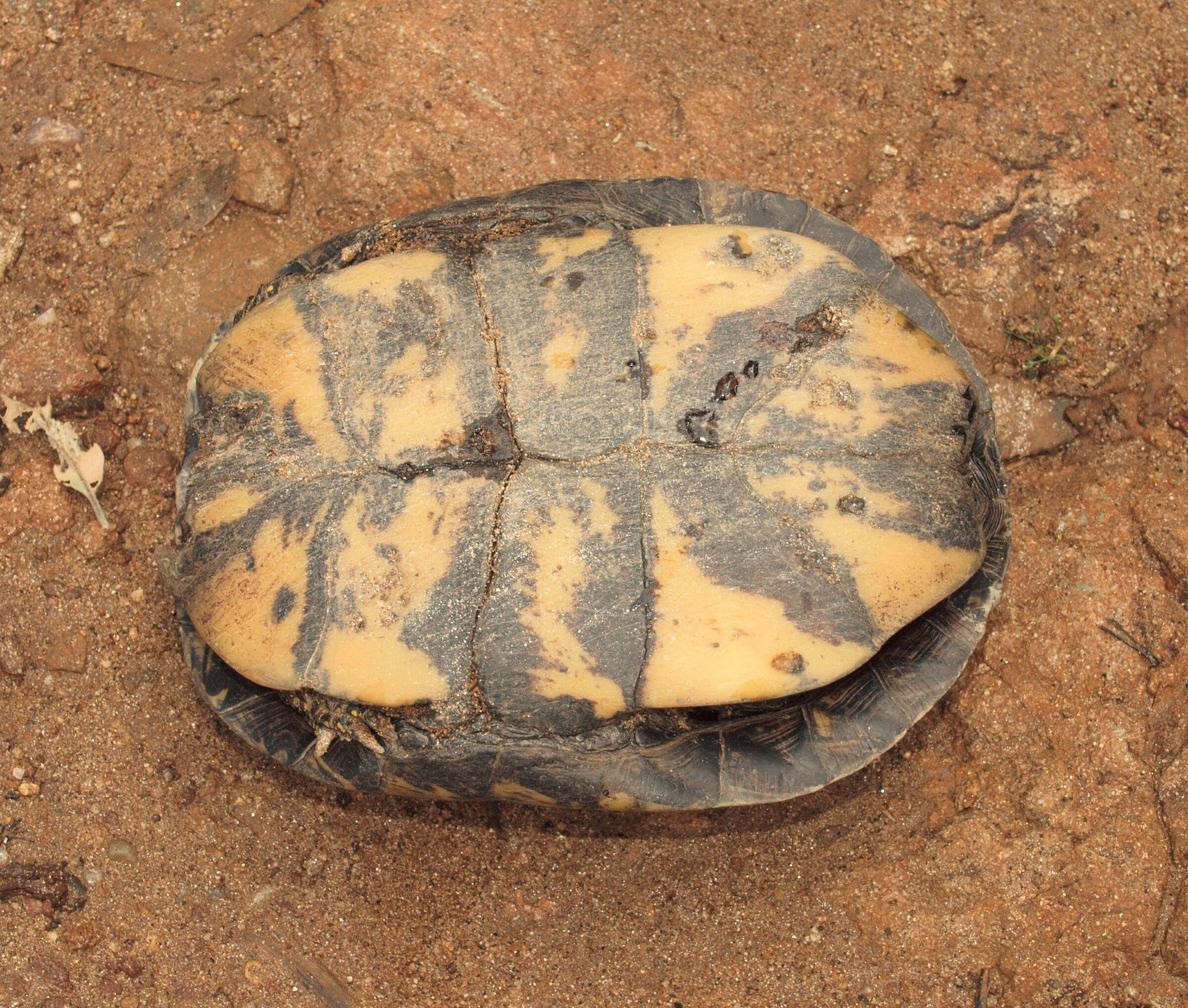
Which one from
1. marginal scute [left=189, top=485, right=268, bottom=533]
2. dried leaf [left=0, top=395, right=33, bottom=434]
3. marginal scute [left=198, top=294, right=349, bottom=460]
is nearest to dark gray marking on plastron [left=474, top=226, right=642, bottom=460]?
marginal scute [left=198, top=294, right=349, bottom=460]

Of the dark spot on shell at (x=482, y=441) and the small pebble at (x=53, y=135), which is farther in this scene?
the small pebble at (x=53, y=135)

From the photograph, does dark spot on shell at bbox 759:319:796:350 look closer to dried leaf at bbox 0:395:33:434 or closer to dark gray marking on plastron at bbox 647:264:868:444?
dark gray marking on plastron at bbox 647:264:868:444

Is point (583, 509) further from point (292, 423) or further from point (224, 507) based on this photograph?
point (224, 507)

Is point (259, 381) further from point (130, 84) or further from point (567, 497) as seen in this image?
point (130, 84)

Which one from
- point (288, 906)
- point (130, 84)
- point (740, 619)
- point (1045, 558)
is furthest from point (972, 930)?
point (130, 84)

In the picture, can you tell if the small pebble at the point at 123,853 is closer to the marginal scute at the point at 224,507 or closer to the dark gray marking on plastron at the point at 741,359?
the marginal scute at the point at 224,507

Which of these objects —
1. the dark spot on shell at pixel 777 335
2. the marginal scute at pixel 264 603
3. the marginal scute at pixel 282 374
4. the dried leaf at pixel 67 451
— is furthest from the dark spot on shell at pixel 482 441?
the dried leaf at pixel 67 451

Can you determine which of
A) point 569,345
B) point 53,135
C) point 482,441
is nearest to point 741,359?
point 569,345
